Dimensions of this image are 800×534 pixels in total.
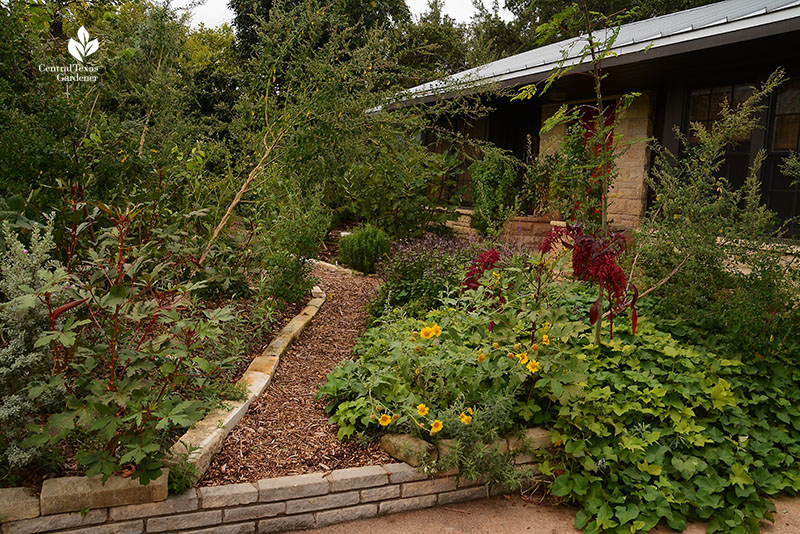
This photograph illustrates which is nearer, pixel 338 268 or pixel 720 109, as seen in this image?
pixel 338 268

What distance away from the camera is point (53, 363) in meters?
2.34

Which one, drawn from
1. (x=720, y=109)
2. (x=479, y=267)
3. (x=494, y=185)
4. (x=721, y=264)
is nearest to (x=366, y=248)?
(x=479, y=267)

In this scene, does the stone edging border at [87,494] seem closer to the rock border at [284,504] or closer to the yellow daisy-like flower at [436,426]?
the rock border at [284,504]

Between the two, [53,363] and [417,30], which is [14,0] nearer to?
[53,363]

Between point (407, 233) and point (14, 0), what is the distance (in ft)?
15.6

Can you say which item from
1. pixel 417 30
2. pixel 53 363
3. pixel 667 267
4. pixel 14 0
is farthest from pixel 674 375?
pixel 417 30

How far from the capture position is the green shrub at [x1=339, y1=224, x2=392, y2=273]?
20.9 feet

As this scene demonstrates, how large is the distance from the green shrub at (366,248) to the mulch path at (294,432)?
2.02 metres

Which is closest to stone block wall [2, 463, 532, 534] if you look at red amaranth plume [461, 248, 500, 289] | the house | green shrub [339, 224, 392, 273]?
red amaranth plume [461, 248, 500, 289]

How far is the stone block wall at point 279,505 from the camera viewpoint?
230 cm

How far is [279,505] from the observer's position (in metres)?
2.55

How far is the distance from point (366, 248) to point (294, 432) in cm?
349

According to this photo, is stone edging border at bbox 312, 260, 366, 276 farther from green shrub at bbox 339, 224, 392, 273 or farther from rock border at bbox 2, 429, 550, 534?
rock border at bbox 2, 429, 550, 534

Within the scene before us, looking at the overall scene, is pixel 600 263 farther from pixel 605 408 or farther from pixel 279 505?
pixel 279 505
